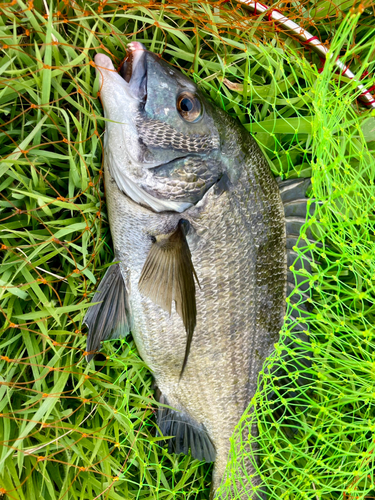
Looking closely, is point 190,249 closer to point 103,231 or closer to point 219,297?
point 219,297

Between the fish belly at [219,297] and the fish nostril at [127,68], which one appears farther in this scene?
Answer: the fish belly at [219,297]

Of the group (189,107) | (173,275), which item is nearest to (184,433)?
(173,275)

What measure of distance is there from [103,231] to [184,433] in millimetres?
1161

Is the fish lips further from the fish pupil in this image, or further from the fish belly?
the fish belly

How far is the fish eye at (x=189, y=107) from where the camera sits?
5.07 feet

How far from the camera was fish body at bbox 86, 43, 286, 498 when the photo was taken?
1504 millimetres

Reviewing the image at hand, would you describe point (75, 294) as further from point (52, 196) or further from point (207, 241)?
point (207, 241)

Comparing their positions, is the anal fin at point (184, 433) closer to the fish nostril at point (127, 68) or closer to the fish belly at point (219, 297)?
the fish belly at point (219, 297)

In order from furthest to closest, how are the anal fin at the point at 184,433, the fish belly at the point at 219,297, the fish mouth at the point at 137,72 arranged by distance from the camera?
the anal fin at the point at 184,433 → the fish belly at the point at 219,297 → the fish mouth at the point at 137,72

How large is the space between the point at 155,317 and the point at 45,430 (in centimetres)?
75

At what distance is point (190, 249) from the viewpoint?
1.63 meters

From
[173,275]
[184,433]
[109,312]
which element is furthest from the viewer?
[184,433]

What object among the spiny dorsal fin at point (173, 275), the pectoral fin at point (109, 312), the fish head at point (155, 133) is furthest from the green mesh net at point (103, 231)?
the spiny dorsal fin at point (173, 275)

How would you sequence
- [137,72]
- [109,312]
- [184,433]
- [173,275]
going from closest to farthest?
[137,72] → [173,275] → [109,312] → [184,433]
